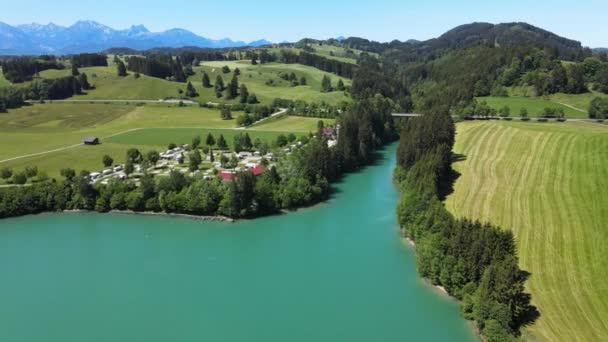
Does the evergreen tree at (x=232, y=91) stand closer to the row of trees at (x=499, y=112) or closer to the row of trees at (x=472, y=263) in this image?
the row of trees at (x=499, y=112)

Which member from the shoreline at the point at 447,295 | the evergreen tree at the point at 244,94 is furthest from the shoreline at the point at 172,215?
the evergreen tree at the point at 244,94

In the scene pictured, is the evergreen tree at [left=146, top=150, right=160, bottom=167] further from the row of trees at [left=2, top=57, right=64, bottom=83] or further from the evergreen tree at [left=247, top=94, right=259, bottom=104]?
the row of trees at [left=2, top=57, right=64, bottom=83]

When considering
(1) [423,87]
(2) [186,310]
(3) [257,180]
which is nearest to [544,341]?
(2) [186,310]

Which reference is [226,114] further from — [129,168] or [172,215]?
[172,215]

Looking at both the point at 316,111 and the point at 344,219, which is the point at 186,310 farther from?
the point at 316,111

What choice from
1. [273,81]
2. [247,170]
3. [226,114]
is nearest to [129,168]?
[247,170]
